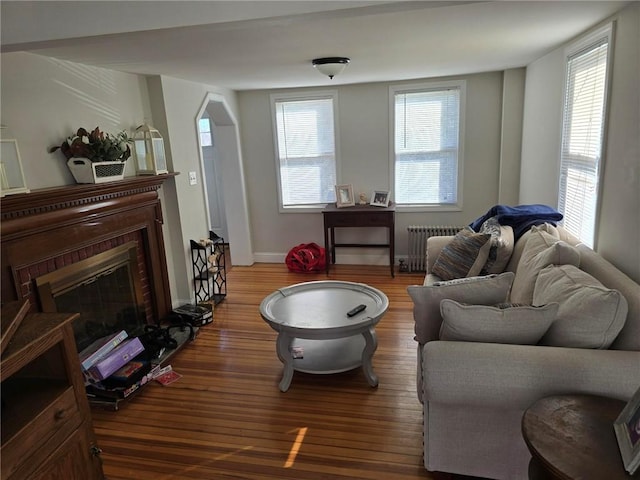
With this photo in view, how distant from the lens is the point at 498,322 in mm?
1798

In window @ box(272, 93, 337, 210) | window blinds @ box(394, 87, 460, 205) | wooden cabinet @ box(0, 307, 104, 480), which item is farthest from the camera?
window @ box(272, 93, 337, 210)

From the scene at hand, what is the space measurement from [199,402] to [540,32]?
127 inches

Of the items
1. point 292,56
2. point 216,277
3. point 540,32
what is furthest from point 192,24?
point 216,277

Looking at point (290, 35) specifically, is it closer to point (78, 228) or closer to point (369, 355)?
point (78, 228)

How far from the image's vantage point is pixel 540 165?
12.6 feet

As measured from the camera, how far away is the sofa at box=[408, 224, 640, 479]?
1.62 meters

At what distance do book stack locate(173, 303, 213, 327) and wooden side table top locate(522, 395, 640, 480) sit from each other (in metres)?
2.84

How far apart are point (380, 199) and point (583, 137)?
233 centimetres

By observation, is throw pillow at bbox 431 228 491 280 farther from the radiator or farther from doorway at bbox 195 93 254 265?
doorway at bbox 195 93 254 265

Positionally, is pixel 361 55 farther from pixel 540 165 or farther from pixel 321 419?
pixel 321 419

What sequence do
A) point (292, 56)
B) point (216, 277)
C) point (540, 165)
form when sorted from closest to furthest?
point (292, 56)
point (540, 165)
point (216, 277)

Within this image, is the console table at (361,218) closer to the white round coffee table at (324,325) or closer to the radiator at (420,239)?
the radiator at (420,239)

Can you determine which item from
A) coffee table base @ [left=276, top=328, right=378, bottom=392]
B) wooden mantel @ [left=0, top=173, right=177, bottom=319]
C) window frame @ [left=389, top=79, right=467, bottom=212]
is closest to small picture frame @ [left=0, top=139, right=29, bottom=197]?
wooden mantel @ [left=0, top=173, right=177, bottom=319]

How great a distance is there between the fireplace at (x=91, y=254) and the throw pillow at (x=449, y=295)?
210 centimetres
